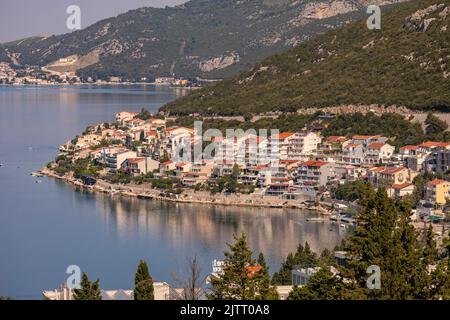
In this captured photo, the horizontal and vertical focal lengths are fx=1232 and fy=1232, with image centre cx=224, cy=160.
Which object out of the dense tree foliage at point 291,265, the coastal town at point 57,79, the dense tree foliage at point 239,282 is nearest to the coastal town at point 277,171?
the dense tree foliage at point 291,265

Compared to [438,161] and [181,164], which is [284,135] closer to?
[181,164]

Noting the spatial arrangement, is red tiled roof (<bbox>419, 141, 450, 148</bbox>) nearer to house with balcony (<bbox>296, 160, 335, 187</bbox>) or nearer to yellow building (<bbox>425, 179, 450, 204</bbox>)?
house with balcony (<bbox>296, 160, 335, 187</bbox>)

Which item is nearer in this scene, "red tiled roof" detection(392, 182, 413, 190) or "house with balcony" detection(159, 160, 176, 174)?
"red tiled roof" detection(392, 182, 413, 190)

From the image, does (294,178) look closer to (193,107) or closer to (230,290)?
(193,107)

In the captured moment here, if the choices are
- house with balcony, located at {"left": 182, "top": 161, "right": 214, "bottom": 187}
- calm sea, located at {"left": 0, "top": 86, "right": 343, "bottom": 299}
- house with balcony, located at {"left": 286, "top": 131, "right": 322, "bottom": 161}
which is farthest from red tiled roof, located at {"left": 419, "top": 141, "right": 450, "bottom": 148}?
house with balcony, located at {"left": 182, "top": 161, "right": 214, "bottom": 187}

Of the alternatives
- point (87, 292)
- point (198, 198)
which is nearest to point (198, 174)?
point (198, 198)
